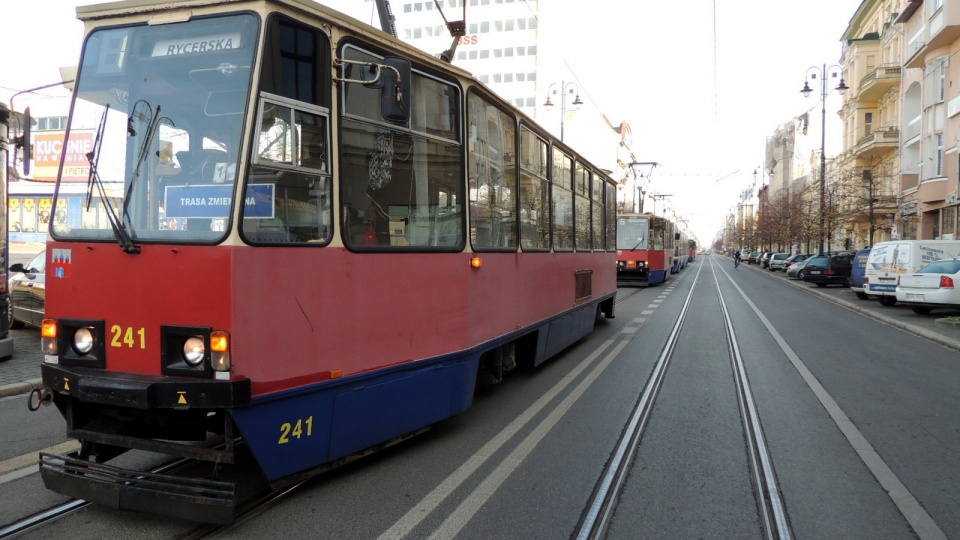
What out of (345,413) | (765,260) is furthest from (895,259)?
(765,260)

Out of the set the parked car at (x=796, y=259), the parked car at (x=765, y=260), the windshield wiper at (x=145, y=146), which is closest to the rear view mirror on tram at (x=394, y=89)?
the windshield wiper at (x=145, y=146)

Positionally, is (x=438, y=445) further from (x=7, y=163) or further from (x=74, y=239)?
(x=7, y=163)

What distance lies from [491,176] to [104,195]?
323 cm

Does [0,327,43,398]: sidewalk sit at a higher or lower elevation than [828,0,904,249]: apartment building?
lower

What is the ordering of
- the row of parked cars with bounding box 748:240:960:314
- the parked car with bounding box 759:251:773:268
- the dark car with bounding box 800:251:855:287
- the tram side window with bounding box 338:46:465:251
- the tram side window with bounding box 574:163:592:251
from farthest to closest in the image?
1. the parked car with bounding box 759:251:773:268
2. the dark car with bounding box 800:251:855:287
3. the row of parked cars with bounding box 748:240:960:314
4. the tram side window with bounding box 574:163:592:251
5. the tram side window with bounding box 338:46:465:251

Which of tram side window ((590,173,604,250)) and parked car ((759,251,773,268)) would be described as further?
parked car ((759,251,773,268))

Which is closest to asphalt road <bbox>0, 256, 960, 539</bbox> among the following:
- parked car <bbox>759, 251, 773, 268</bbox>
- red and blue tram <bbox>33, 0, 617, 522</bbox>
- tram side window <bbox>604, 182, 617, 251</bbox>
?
red and blue tram <bbox>33, 0, 617, 522</bbox>

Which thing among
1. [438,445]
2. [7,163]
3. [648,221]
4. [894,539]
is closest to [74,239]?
[438,445]

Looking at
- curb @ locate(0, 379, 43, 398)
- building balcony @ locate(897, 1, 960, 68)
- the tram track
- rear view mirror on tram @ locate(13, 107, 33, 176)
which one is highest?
building balcony @ locate(897, 1, 960, 68)

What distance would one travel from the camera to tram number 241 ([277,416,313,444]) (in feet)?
12.2

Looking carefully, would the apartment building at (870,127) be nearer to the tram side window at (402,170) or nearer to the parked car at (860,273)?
the parked car at (860,273)

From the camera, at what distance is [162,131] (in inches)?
146

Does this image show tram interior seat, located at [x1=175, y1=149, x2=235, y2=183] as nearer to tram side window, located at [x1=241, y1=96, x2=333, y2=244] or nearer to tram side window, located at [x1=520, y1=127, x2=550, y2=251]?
tram side window, located at [x1=241, y1=96, x2=333, y2=244]

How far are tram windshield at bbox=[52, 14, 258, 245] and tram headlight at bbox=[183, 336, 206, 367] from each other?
564 mm
